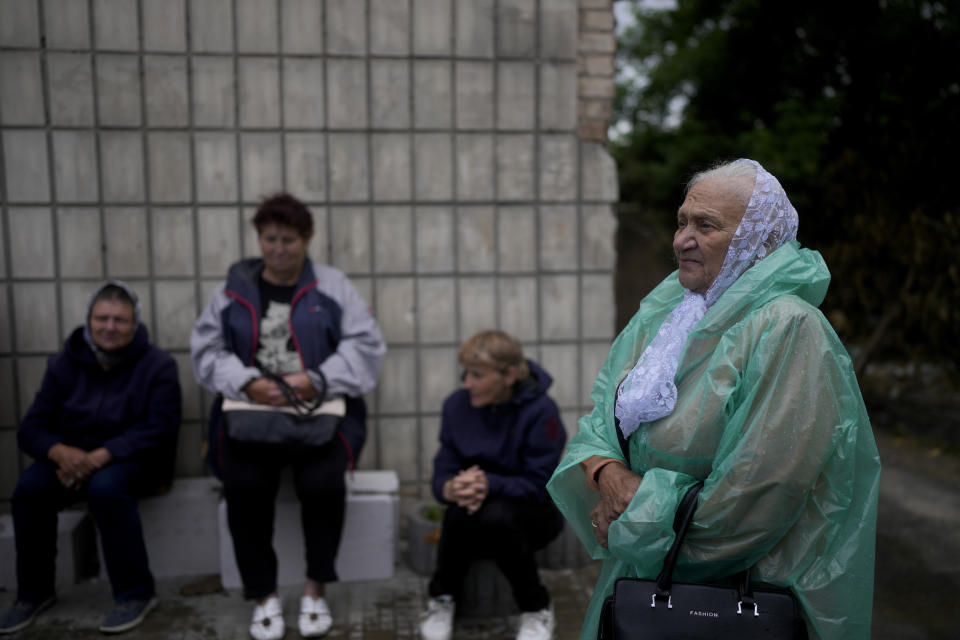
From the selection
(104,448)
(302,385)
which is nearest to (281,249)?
(302,385)

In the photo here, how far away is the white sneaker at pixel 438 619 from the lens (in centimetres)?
309

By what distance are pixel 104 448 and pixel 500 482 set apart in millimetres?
1615

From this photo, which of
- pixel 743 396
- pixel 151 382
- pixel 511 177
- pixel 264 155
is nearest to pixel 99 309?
pixel 151 382

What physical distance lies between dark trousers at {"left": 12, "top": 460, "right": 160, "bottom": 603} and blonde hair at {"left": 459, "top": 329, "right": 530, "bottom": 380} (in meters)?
1.47

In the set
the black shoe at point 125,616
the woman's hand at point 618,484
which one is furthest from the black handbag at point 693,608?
the black shoe at point 125,616

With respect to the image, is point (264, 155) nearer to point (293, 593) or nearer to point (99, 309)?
point (99, 309)

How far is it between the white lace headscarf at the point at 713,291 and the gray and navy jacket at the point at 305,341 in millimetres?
1667

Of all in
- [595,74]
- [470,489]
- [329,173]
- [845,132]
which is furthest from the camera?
[845,132]

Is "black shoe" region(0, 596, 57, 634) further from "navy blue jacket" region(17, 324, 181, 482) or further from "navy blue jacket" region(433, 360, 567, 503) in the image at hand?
"navy blue jacket" region(433, 360, 567, 503)

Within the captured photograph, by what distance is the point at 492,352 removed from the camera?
3068mm

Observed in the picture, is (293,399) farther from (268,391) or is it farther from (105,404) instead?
(105,404)

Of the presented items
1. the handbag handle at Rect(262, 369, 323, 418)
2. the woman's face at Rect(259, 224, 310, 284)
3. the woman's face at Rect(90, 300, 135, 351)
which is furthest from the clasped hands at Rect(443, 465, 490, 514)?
the woman's face at Rect(90, 300, 135, 351)

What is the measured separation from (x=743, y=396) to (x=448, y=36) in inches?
108

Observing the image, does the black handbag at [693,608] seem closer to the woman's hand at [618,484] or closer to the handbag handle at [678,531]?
the handbag handle at [678,531]
